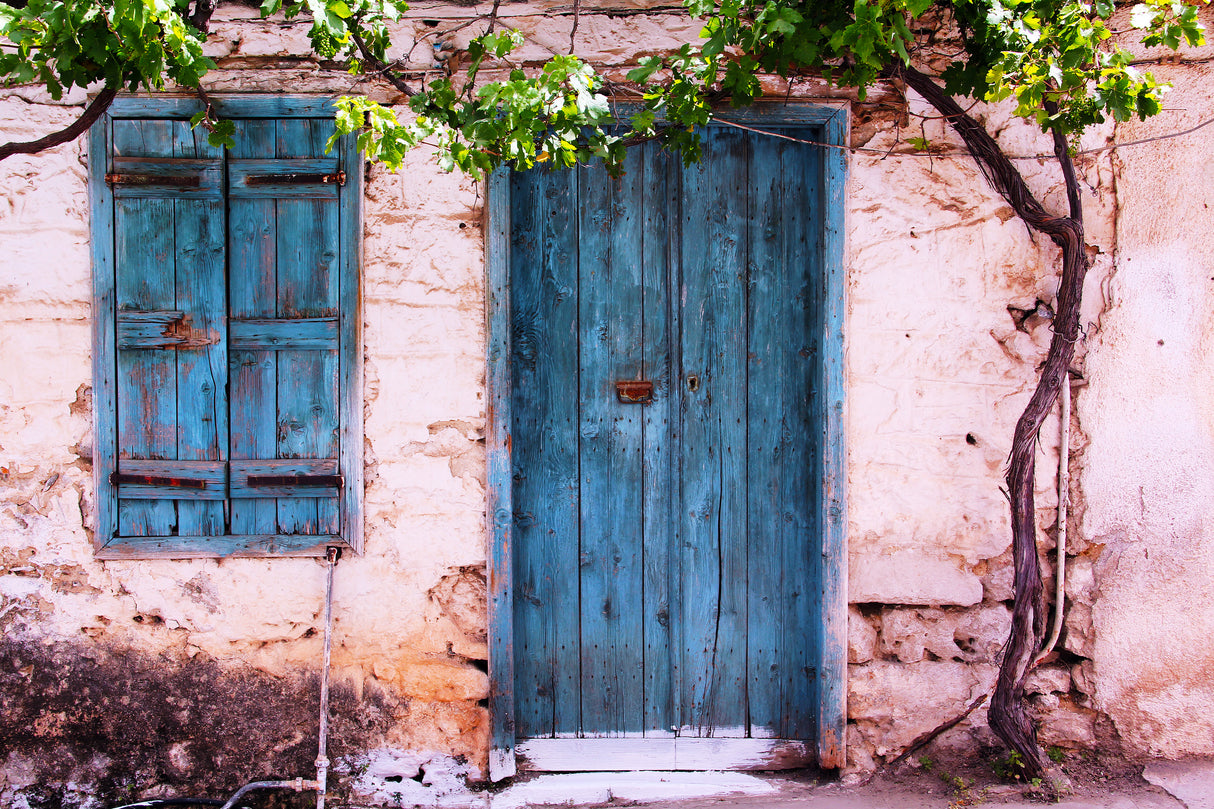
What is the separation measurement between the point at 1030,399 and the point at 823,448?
0.73 m

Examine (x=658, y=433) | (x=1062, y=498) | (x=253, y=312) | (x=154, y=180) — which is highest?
(x=154, y=180)

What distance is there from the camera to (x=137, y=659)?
2.56m

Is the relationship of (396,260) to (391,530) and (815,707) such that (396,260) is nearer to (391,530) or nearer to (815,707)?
(391,530)

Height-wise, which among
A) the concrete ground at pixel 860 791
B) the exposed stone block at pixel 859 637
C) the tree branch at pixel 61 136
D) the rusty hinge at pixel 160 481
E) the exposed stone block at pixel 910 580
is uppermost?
the tree branch at pixel 61 136

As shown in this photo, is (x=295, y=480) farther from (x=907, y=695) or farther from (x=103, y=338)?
(x=907, y=695)

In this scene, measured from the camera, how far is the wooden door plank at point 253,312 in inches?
100.0

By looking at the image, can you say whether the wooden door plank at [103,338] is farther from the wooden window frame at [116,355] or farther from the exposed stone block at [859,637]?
the exposed stone block at [859,637]

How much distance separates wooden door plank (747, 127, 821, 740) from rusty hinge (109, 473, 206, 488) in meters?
1.96

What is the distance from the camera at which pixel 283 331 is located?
2.54 m

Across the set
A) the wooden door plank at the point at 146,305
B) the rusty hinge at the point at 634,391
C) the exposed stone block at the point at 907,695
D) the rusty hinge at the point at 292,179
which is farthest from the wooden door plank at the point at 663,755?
the rusty hinge at the point at 292,179

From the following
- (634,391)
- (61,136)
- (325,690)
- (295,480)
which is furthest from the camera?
(634,391)

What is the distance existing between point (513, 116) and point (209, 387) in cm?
146

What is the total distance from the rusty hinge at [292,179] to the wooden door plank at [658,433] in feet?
3.46

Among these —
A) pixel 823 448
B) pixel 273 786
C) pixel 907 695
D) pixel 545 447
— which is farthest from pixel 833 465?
pixel 273 786
